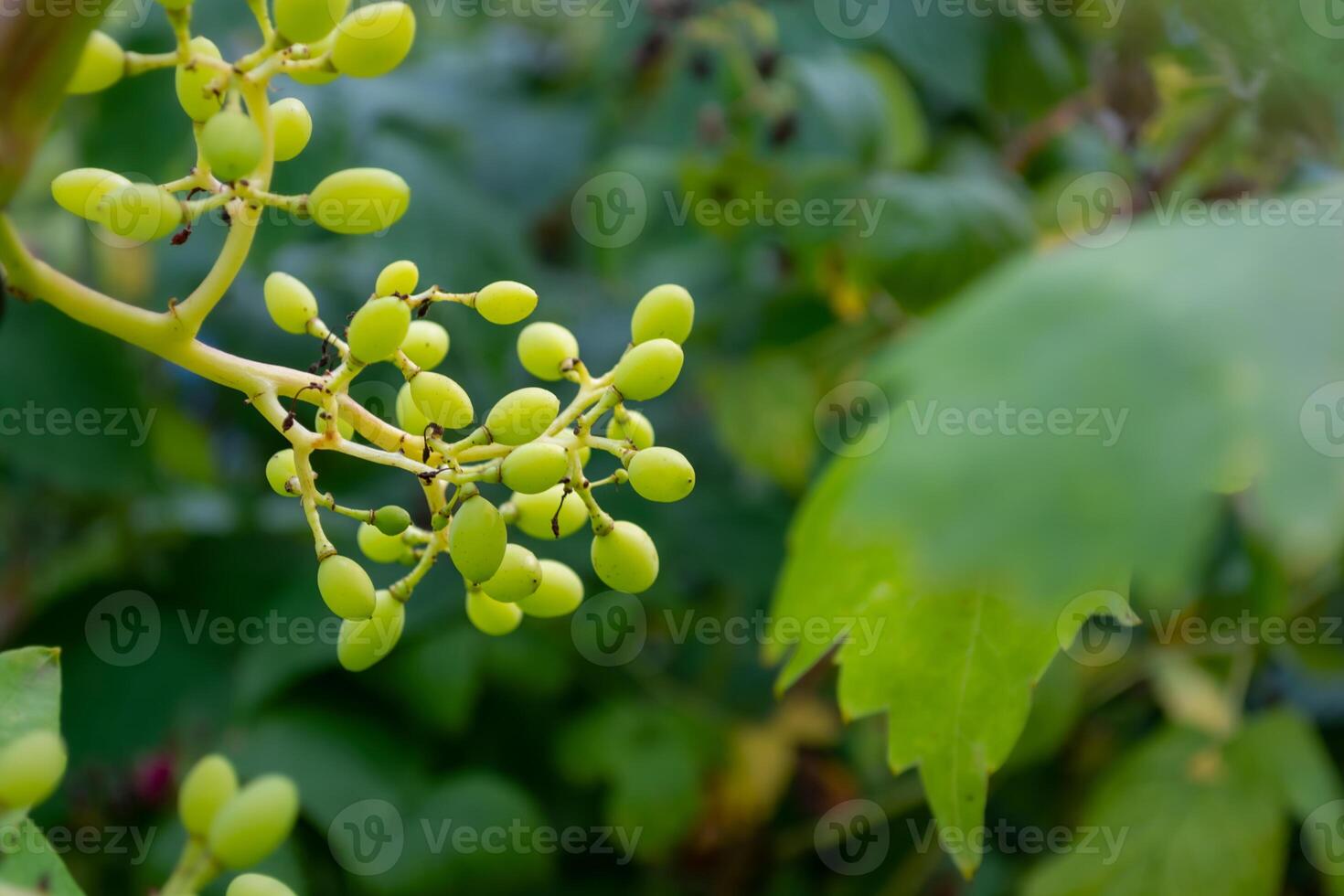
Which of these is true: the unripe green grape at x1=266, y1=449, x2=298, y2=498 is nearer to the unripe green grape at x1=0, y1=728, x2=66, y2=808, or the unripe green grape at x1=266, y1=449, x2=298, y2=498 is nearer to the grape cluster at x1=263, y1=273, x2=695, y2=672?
the grape cluster at x1=263, y1=273, x2=695, y2=672

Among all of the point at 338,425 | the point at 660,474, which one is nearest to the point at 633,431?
the point at 660,474

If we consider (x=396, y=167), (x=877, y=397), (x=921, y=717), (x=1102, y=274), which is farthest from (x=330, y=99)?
(x=1102, y=274)

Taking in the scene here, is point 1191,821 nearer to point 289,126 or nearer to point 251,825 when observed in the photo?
point 251,825

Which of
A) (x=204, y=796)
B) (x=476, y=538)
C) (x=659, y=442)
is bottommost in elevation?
(x=659, y=442)

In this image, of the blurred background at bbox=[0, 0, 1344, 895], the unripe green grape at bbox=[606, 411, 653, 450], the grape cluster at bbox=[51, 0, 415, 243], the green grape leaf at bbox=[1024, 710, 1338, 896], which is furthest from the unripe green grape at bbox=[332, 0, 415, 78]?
the green grape leaf at bbox=[1024, 710, 1338, 896]

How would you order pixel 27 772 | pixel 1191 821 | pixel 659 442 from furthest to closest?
pixel 659 442 → pixel 1191 821 → pixel 27 772
